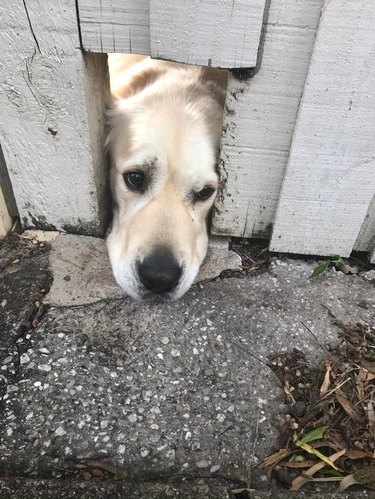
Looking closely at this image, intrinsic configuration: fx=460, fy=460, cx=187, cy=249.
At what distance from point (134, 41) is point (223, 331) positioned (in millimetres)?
1235

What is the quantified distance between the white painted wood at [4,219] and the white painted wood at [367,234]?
1794 mm

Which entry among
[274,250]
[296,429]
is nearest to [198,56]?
[274,250]

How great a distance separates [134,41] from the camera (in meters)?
1.81

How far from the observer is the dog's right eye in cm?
219

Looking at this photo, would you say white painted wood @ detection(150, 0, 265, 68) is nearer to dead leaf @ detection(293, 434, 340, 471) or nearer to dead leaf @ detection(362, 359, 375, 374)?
dead leaf @ detection(362, 359, 375, 374)

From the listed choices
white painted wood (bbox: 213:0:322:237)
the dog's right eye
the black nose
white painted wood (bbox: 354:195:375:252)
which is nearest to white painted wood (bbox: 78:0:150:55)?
white painted wood (bbox: 213:0:322:237)

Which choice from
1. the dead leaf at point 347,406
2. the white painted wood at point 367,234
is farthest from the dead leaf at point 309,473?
the white painted wood at point 367,234

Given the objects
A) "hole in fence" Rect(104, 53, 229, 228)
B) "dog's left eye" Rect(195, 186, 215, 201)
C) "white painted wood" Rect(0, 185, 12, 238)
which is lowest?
"white painted wood" Rect(0, 185, 12, 238)

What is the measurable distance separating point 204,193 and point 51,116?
30.9 inches

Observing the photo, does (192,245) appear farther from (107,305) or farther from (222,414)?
(222,414)

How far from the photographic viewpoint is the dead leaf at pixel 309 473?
4.95 feet

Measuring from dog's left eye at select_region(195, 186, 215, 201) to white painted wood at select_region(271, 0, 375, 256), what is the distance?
0.35 metres

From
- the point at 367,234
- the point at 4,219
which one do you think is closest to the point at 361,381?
the point at 367,234

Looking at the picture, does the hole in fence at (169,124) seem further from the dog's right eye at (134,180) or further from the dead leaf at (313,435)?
the dead leaf at (313,435)
